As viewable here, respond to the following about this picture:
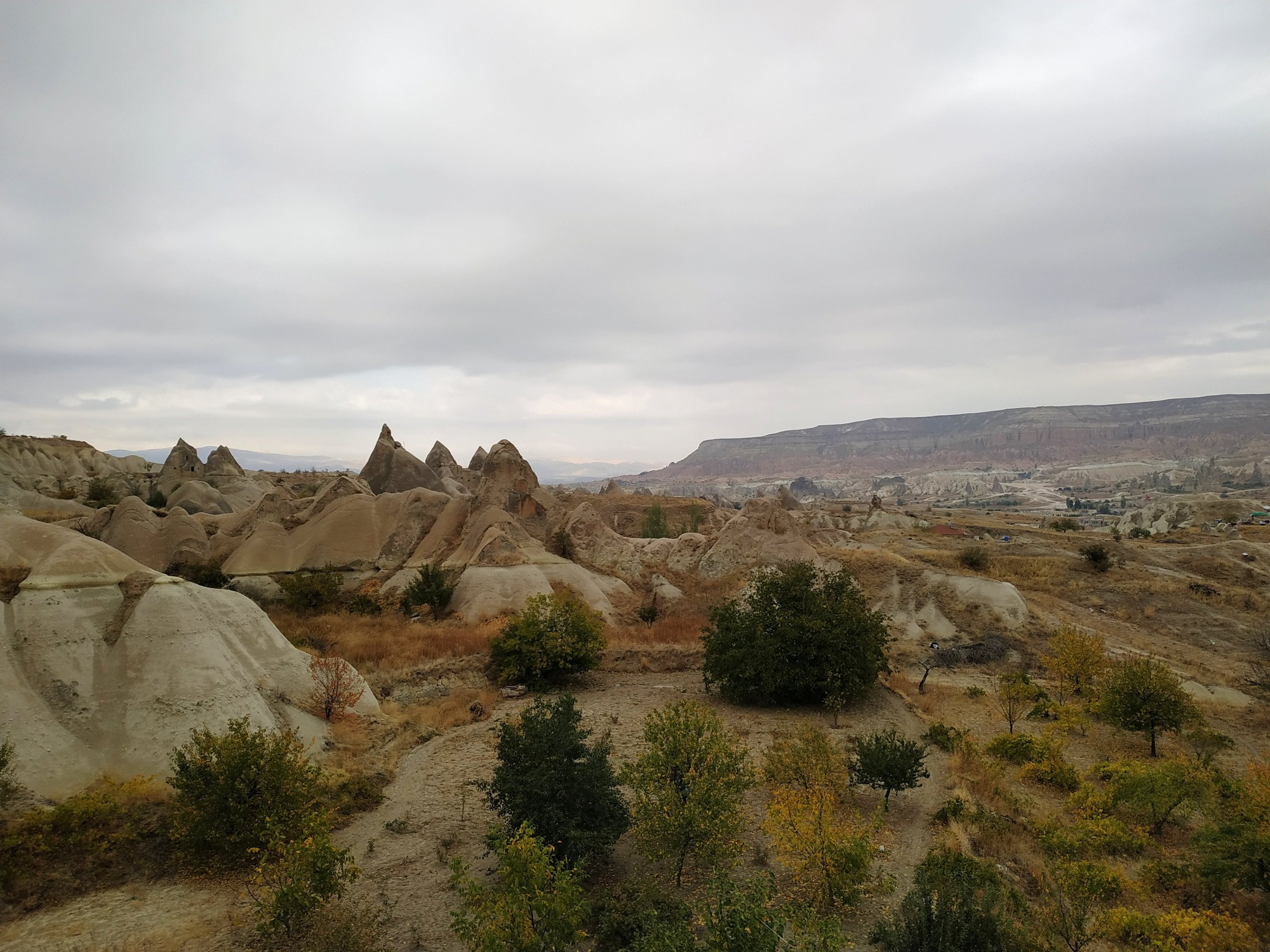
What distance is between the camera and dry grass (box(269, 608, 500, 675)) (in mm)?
23688

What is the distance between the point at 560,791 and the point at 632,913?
238cm

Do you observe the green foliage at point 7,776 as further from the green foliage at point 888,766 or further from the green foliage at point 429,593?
the green foliage at point 429,593

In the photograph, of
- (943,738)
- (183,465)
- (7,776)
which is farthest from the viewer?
(183,465)

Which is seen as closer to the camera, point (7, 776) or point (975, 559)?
point (7, 776)

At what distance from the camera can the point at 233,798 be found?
1109 centimetres

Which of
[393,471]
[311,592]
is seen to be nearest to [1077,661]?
[311,592]

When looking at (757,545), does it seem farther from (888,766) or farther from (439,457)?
(439,457)

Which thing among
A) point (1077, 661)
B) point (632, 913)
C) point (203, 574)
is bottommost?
point (1077, 661)

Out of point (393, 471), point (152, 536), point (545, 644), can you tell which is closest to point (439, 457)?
point (393, 471)

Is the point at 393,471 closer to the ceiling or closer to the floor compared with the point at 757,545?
closer to the ceiling

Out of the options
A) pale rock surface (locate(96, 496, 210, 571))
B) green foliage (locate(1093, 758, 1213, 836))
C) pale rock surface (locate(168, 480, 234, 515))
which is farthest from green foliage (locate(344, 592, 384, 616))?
pale rock surface (locate(168, 480, 234, 515))

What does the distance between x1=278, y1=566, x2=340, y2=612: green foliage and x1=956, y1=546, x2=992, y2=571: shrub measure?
1544 inches

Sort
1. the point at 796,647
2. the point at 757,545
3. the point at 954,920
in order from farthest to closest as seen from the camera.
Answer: the point at 757,545 → the point at 796,647 → the point at 954,920

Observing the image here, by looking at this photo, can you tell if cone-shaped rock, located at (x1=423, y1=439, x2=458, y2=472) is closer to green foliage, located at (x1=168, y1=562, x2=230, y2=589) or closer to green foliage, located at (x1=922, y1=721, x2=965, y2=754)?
green foliage, located at (x1=168, y1=562, x2=230, y2=589)
